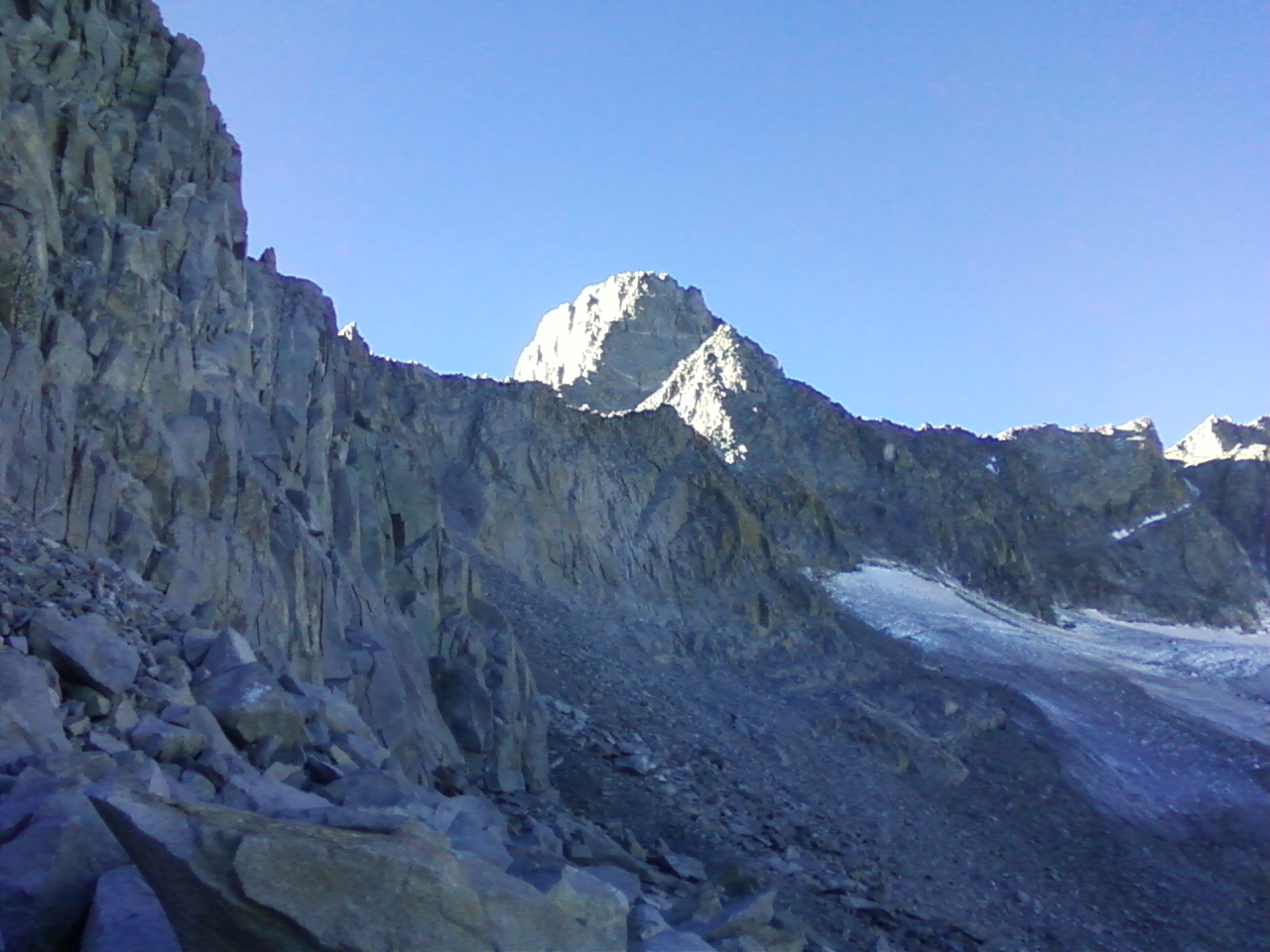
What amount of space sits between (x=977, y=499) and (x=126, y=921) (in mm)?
68009

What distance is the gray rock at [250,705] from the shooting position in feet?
36.2

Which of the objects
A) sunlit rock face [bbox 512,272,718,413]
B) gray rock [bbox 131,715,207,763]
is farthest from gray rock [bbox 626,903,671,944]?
sunlit rock face [bbox 512,272,718,413]

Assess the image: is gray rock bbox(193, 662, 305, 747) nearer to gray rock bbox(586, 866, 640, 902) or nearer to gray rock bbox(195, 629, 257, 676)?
gray rock bbox(195, 629, 257, 676)

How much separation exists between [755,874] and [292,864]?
1401 centimetres

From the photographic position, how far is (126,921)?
6.42 m

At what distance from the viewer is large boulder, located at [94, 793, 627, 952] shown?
20.0 feet

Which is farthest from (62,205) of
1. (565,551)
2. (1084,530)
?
(1084,530)

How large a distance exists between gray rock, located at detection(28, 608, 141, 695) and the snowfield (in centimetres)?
2869

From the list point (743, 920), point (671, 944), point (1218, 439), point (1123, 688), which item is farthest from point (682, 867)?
point (1218, 439)

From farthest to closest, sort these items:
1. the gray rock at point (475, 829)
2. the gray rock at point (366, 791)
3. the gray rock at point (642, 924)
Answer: the gray rock at point (366, 791) < the gray rock at point (475, 829) < the gray rock at point (642, 924)

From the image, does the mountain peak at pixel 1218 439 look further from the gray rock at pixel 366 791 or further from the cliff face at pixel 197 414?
the gray rock at pixel 366 791

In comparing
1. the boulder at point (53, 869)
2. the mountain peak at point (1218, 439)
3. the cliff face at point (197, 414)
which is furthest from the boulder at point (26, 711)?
the mountain peak at point (1218, 439)

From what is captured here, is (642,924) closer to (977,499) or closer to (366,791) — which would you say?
(366,791)

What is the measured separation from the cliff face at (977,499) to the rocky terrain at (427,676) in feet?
29.7
